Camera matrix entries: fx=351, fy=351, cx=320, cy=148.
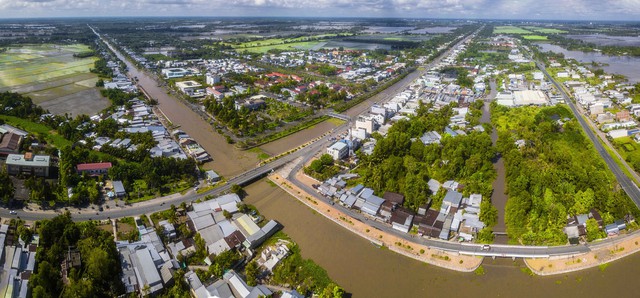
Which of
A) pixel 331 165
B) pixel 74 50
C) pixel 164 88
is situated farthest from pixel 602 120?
pixel 74 50

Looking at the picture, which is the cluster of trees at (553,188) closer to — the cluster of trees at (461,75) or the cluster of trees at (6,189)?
the cluster of trees at (461,75)

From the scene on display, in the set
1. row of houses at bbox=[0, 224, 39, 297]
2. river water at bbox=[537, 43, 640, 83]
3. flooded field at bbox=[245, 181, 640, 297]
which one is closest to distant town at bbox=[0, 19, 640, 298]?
row of houses at bbox=[0, 224, 39, 297]

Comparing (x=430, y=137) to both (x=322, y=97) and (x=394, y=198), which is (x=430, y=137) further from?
(x=322, y=97)

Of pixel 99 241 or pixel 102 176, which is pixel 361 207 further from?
pixel 102 176

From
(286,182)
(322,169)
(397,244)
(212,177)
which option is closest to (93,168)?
(212,177)

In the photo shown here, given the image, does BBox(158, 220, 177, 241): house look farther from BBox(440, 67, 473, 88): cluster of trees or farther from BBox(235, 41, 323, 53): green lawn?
BBox(235, 41, 323, 53): green lawn

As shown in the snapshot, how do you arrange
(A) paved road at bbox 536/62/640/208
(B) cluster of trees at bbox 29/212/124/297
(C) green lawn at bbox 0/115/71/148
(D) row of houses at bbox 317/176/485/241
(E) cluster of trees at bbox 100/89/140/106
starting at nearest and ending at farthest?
(B) cluster of trees at bbox 29/212/124/297 < (D) row of houses at bbox 317/176/485/241 < (A) paved road at bbox 536/62/640/208 < (C) green lawn at bbox 0/115/71/148 < (E) cluster of trees at bbox 100/89/140/106

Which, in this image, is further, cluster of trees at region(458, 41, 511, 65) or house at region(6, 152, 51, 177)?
cluster of trees at region(458, 41, 511, 65)

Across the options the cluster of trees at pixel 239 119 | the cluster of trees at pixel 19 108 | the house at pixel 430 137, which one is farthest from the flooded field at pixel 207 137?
the house at pixel 430 137
